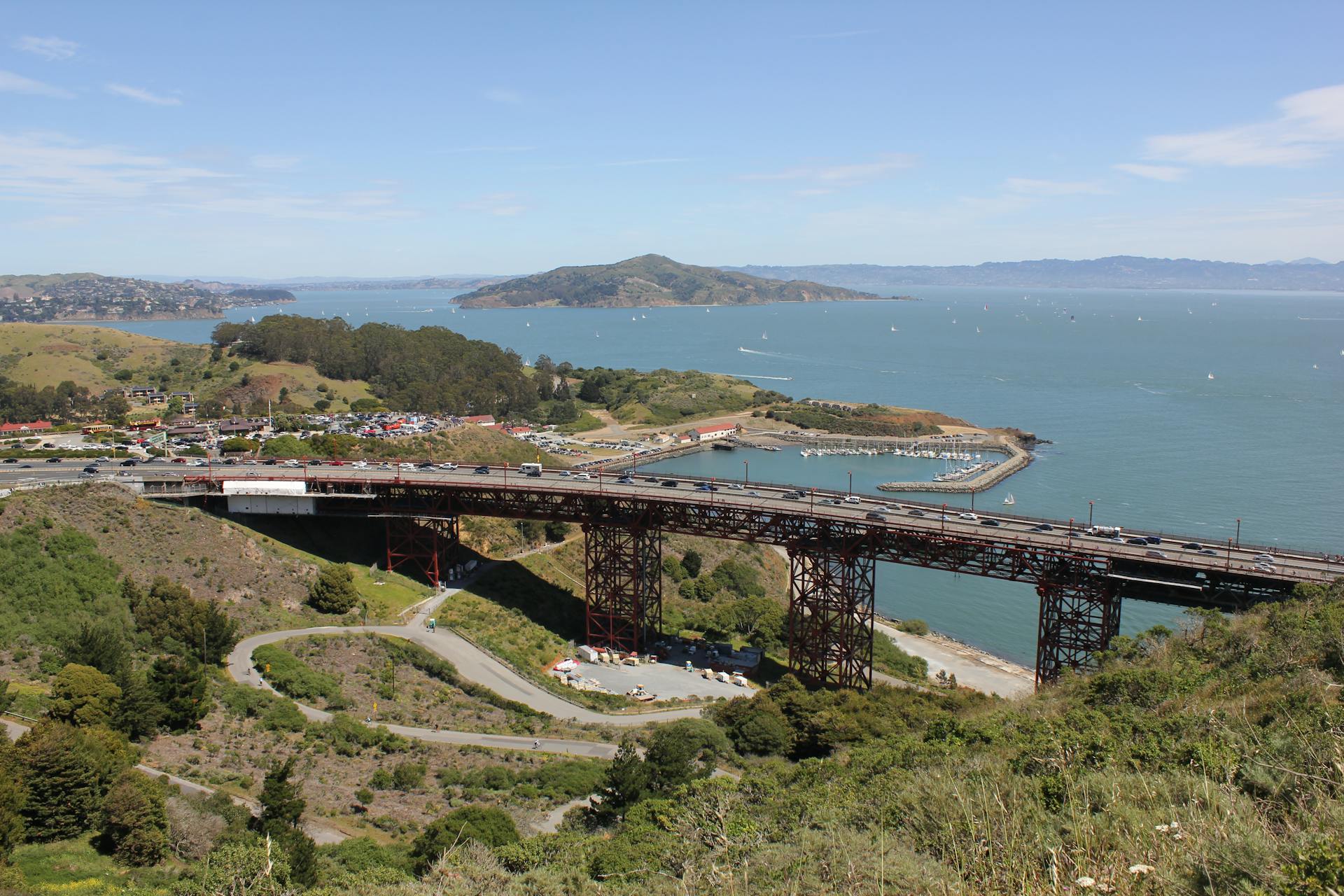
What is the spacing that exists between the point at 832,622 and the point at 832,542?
3.42 m

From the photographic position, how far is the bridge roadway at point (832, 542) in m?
32.7

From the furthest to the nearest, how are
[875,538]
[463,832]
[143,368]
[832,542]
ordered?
[143,368] → [832,542] → [875,538] → [463,832]

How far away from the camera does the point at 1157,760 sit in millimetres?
14016

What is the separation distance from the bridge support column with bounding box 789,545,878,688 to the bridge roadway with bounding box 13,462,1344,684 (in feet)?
0.24

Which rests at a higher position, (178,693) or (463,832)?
(178,693)

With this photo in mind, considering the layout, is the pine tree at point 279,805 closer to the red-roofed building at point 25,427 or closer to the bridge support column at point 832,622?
the bridge support column at point 832,622

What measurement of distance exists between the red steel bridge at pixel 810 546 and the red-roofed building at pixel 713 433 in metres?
57.9

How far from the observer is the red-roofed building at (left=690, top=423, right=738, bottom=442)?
107500 mm

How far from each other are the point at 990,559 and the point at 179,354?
A: 108 m

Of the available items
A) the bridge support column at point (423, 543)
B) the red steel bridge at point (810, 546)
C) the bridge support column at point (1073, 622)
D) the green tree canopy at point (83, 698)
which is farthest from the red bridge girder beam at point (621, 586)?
the green tree canopy at point (83, 698)

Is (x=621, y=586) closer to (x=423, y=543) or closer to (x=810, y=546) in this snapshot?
(x=810, y=546)

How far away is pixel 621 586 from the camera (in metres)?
43.6

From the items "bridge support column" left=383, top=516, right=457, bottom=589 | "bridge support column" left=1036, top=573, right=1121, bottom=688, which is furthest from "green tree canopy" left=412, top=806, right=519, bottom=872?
"bridge support column" left=383, top=516, right=457, bottom=589

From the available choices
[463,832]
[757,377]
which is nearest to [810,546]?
[463,832]
